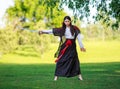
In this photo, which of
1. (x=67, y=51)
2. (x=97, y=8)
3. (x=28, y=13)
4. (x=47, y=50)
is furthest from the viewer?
(x=28, y=13)

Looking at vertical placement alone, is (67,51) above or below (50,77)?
above

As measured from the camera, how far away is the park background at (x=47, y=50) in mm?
14516

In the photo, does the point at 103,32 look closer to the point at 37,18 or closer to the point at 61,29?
the point at 37,18

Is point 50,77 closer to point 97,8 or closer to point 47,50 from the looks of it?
point 97,8

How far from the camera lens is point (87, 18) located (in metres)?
16.5

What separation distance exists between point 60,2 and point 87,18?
1.23 metres

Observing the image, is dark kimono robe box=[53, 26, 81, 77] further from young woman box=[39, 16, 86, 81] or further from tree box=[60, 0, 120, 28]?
tree box=[60, 0, 120, 28]

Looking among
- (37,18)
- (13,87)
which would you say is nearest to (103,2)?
(13,87)

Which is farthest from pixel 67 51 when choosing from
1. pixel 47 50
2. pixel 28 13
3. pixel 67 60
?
pixel 28 13

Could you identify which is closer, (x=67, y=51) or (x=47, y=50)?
(x=67, y=51)

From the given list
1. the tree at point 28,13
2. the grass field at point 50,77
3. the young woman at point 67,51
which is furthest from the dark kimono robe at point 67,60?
the tree at point 28,13

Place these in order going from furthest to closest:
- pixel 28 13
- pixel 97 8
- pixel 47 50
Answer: pixel 28 13 < pixel 47 50 < pixel 97 8

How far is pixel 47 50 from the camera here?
176 feet

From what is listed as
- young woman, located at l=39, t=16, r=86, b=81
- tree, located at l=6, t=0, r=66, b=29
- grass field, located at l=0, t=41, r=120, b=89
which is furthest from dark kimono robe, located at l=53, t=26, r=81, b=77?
tree, located at l=6, t=0, r=66, b=29
